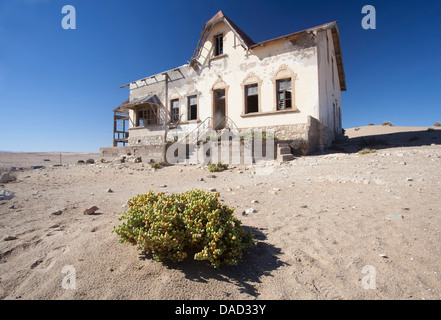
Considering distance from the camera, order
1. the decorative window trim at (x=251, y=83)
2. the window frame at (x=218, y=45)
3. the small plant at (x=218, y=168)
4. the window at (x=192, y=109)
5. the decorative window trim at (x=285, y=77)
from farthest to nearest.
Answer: the window at (x=192, y=109) → the window frame at (x=218, y=45) → the decorative window trim at (x=251, y=83) → the decorative window trim at (x=285, y=77) → the small plant at (x=218, y=168)

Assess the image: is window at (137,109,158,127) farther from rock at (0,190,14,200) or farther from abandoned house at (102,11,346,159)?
rock at (0,190,14,200)

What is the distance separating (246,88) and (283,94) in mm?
2373

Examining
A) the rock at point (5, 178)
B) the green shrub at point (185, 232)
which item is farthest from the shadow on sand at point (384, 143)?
the rock at point (5, 178)

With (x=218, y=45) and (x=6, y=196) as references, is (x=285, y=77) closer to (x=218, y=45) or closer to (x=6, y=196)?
(x=218, y=45)

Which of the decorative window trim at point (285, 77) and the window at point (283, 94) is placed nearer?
the decorative window trim at point (285, 77)

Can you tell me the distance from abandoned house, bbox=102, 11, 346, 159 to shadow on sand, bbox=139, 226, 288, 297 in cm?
853

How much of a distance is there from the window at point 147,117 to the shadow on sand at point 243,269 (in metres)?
16.7

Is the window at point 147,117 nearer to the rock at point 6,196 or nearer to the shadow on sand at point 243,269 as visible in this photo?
the rock at point 6,196

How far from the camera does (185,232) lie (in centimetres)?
236

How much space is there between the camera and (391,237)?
9.11ft

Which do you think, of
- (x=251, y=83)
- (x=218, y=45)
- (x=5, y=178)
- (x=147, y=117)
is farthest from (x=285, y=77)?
(x=5, y=178)

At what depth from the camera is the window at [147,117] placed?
1798 cm

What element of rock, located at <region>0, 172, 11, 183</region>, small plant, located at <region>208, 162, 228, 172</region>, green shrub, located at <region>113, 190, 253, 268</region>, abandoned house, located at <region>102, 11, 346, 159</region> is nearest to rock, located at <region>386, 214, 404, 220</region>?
green shrub, located at <region>113, 190, 253, 268</region>

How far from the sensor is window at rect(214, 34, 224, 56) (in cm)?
1418
